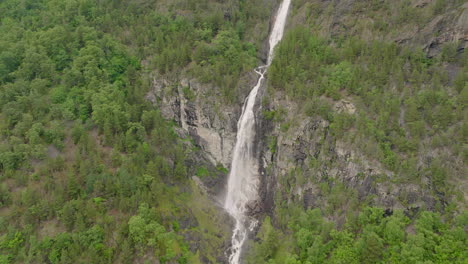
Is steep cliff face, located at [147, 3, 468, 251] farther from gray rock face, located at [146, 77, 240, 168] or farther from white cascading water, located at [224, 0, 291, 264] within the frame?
white cascading water, located at [224, 0, 291, 264]

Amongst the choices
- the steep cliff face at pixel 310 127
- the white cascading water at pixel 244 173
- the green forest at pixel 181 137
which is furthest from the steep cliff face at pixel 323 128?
the white cascading water at pixel 244 173

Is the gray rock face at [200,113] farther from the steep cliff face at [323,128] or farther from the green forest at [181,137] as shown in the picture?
the green forest at [181,137]

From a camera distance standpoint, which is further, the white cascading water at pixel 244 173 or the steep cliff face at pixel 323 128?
the white cascading water at pixel 244 173

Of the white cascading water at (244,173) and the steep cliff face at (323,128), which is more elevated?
the steep cliff face at (323,128)

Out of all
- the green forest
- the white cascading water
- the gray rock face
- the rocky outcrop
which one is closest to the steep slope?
the green forest

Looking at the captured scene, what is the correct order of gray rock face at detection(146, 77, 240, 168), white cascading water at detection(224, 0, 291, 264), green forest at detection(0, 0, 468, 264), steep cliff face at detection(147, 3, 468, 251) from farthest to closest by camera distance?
gray rock face at detection(146, 77, 240, 168) → white cascading water at detection(224, 0, 291, 264) → steep cliff face at detection(147, 3, 468, 251) → green forest at detection(0, 0, 468, 264)

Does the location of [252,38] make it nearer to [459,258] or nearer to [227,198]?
[227,198]

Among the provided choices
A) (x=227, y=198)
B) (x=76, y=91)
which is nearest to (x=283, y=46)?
(x=227, y=198)

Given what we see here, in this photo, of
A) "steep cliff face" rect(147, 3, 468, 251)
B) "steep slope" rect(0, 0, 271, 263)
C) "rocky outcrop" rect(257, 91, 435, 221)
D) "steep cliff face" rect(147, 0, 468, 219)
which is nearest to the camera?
"rocky outcrop" rect(257, 91, 435, 221)

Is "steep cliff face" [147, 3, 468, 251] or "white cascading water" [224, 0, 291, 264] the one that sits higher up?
"steep cliff face" [147, 3, 468, 251]
